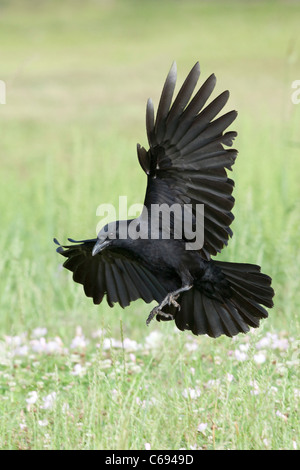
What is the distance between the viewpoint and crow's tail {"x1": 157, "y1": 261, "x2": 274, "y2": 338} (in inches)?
135

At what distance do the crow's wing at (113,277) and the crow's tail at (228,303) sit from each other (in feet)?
0.46

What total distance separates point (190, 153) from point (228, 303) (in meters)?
0.81

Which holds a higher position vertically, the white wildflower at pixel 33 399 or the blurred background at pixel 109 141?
the blurred background at pixel 109 141

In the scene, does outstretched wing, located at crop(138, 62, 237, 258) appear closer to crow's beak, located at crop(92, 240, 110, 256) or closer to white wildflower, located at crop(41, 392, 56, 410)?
crow's beak, located at crop(92, 240, 110, 256)

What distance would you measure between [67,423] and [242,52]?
12.1 m

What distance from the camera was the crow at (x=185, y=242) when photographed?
118 inches

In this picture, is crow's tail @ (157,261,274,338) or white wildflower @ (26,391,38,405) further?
crow's tail @ (157,261,274,338)

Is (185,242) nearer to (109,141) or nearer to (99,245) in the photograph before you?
(99,245)

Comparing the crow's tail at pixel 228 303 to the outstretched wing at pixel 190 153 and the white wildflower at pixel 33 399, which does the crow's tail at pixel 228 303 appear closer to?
the outstretched wing at pixel 190 153

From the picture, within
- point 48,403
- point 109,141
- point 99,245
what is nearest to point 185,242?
point 99,245

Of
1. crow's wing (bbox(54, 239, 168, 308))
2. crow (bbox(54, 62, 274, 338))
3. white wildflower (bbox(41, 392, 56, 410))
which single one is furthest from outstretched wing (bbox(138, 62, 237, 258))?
white wildflower (bbox(41, 392, 56, 410))

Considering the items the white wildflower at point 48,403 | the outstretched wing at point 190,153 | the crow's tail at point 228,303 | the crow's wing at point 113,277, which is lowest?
the white wildflower at point 48,403

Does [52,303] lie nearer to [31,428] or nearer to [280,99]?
[31,428]

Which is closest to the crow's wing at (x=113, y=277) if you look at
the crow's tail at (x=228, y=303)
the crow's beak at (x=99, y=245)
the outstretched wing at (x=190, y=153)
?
the crow's tail at (x=228, y=303)
